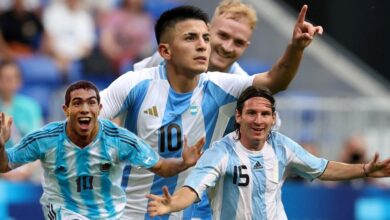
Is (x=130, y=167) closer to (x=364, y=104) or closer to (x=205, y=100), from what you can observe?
(x=205, y=100)

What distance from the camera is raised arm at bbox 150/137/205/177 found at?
8953mm

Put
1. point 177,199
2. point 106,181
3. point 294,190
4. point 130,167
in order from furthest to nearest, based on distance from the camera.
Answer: point 294,190 < point 130,167 < point 106,181 < point 177,199

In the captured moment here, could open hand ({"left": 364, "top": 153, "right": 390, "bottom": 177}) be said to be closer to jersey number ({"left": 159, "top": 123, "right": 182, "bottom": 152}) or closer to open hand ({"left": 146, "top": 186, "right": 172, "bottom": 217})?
jersey number ({"left": 159, "top": 123, "right": 182, "bottom": 152})

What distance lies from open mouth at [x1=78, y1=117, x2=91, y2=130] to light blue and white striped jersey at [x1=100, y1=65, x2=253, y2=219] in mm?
547

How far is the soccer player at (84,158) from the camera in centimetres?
897

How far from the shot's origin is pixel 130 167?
32.1 feet

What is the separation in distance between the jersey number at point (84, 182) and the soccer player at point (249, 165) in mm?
784

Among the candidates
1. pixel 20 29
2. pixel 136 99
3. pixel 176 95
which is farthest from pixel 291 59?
pixel 20 29

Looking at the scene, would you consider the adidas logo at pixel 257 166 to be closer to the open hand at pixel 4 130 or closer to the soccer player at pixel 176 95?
the soccer player at pixel 176 95

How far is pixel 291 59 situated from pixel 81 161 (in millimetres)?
1724

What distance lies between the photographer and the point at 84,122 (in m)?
8.90

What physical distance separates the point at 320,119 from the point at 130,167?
22.6ft

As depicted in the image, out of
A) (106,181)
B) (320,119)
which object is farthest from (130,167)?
(320,119)

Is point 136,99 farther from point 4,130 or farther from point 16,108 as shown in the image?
point 16,108
